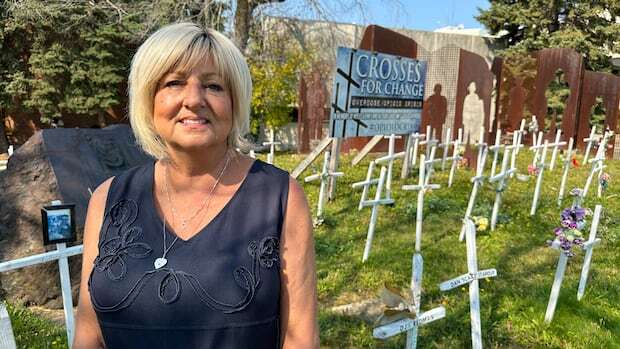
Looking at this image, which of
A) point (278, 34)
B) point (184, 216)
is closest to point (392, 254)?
point (184, 216)

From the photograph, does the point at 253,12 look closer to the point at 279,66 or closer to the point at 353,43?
the point at 279,66

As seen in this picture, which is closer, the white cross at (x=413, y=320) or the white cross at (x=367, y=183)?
the white cross at (x=413, y=320)

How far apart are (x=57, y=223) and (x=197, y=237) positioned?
1331 millimetres

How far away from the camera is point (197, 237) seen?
1300mm

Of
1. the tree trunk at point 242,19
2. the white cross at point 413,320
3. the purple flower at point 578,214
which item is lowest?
the white cross at point 413,320

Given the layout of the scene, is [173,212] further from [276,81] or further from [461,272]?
[276,81]

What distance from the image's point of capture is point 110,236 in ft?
4.42

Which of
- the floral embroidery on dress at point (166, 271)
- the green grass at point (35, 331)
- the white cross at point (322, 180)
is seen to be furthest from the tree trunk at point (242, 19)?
the floral embroidery on dress at point (166, 271)

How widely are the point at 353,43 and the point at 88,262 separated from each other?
16563 millimetres

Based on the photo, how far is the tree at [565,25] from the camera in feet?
63.3

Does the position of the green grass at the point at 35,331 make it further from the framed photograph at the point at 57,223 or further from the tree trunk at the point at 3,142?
the tree trunk at the point at 3,142

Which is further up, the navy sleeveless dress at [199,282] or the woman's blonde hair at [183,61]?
the woman's blonde hair at [183,61]

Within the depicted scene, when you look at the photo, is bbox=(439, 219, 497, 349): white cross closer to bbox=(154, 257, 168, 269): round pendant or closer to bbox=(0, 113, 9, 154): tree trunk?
bbox=(154, 257, 168, 269): round pendant

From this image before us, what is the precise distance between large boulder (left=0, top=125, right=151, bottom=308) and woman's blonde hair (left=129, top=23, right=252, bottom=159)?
111 inches
